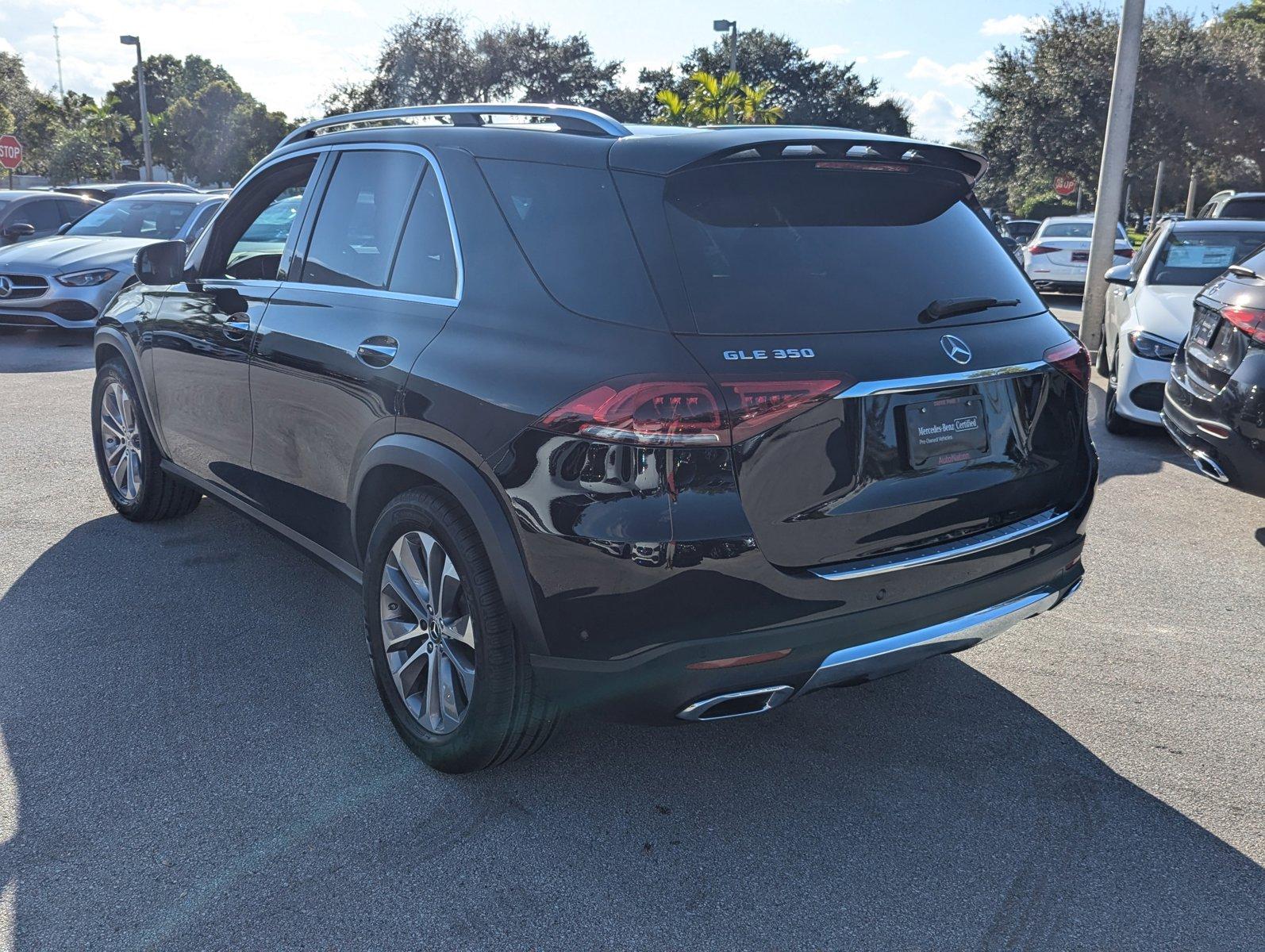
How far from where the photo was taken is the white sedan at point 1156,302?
7648mm

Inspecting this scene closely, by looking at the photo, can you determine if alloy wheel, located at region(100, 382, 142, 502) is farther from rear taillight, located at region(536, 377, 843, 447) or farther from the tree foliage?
the tree foliage

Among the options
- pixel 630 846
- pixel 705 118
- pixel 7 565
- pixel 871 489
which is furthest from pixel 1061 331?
pixel 705 118

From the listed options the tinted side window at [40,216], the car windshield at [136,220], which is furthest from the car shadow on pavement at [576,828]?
the tinted side window at [40,216]

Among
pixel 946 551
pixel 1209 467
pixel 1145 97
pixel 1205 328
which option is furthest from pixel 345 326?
pixel 1145 97

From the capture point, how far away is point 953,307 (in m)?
3.03

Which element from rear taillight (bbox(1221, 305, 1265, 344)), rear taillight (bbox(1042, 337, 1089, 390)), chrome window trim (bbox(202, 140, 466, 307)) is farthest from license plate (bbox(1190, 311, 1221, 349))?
chrome window trim (bbox(202, 140, 466, 307))

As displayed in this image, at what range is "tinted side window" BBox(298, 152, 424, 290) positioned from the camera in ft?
11.5

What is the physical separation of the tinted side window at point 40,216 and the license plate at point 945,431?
15247 mm

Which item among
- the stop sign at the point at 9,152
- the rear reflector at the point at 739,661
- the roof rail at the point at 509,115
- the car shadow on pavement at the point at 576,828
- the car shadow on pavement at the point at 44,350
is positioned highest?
the stop sign at the point at 9,152

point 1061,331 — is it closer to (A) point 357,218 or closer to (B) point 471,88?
(A) point 357,218

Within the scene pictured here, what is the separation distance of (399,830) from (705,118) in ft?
94.4

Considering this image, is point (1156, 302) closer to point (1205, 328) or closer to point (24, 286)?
point (1205, 328)

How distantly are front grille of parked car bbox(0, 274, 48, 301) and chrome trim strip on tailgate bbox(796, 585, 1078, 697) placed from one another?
11.7 meters

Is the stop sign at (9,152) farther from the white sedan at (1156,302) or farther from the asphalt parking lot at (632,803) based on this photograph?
the asphalt parking lot at (632,803)
